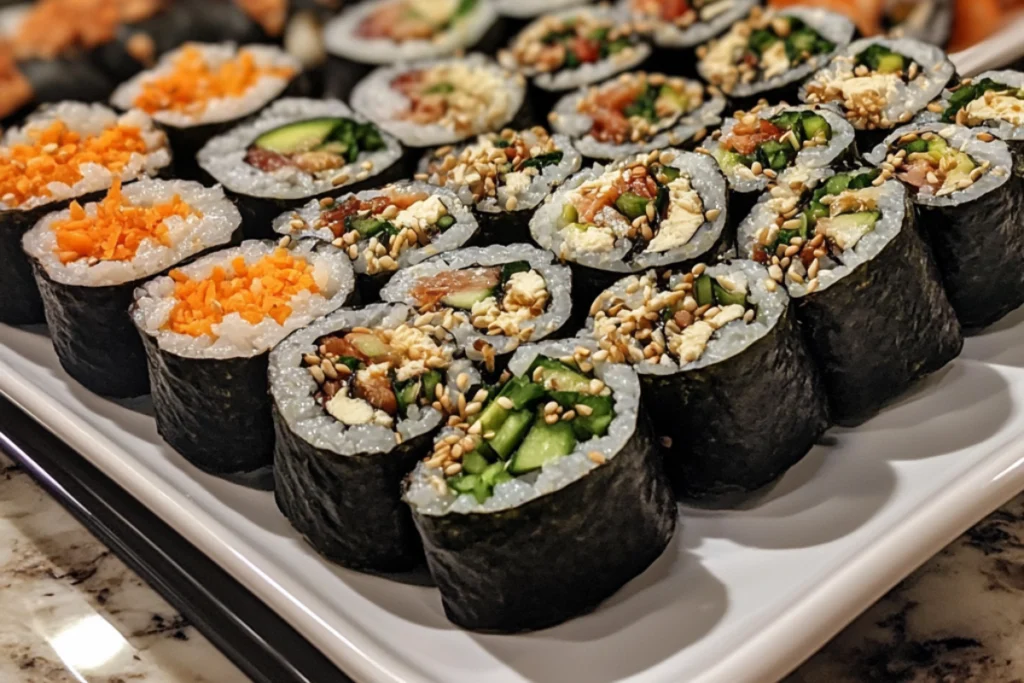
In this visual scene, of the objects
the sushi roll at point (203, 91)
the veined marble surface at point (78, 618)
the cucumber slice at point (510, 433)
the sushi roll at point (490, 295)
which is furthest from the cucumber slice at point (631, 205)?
the sushi roll at point (203, 91)

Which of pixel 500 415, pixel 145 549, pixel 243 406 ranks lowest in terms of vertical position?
pixel 145 549

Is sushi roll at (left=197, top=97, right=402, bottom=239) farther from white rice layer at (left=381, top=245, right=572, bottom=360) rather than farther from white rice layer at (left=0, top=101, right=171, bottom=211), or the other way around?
white rice layer at (left=381, top=245, right=572, bottom=360)

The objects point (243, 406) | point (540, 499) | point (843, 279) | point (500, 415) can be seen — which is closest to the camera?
point (540, 499)

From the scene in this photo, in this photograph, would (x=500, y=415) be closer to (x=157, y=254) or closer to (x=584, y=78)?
(x=157, y=254)

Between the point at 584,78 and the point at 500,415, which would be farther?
the point at 584,78

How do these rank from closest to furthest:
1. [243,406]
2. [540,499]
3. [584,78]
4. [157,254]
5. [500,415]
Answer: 1. [540,499]
2. [500,415]
3. [243,406]
4. [157,254]
5. [584,78]

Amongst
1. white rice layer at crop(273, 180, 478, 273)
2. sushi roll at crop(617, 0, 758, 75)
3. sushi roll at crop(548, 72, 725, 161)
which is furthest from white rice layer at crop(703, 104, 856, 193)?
sushi roll at crop(617, 0, 758, 75)

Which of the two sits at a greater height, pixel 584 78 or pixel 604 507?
pixel 584 78

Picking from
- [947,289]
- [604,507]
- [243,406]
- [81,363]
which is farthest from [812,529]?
[81,363]
